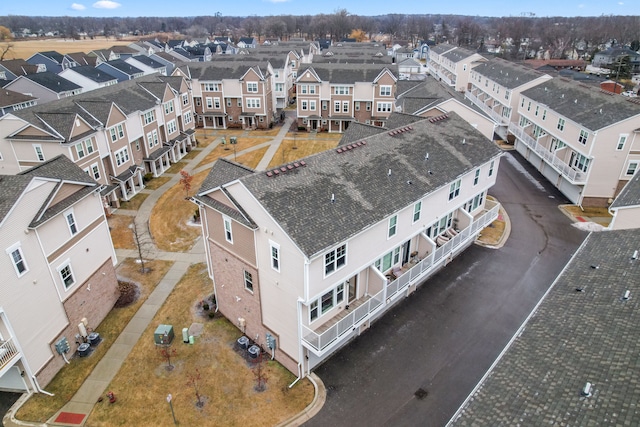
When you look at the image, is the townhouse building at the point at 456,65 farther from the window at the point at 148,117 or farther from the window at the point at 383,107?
the window at the point at 148,117

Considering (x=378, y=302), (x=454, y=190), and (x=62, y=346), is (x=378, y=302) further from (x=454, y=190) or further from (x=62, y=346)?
(x=62, y=346)

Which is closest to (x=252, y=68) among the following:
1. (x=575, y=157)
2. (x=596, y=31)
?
(x=575, y=157)

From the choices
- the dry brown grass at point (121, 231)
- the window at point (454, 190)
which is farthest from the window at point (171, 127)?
the window at point (454, 190)

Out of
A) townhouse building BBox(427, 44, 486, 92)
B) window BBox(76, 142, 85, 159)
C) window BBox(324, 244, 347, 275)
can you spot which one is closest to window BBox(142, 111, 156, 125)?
window BBox(76, 142, 85, 159)

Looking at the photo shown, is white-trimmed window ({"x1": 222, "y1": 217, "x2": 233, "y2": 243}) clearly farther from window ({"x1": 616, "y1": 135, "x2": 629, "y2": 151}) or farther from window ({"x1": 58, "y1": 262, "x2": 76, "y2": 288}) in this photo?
window ({"x1": 616, "y1": 135, "x2": 629, "y2": 151})

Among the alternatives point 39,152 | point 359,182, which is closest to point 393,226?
point 359,182

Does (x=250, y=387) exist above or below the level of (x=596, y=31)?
below

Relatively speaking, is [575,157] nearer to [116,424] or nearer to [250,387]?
[250,387]
